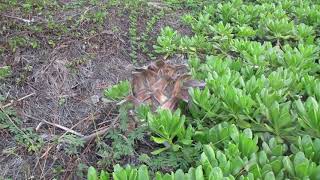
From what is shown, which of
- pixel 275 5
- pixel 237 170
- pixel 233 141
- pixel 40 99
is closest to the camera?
pixel 237 170

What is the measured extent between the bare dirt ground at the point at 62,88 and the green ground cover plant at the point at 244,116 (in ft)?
1.19

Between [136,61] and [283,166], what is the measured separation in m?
1.86

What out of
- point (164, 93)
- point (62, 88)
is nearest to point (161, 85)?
point (164, 93)

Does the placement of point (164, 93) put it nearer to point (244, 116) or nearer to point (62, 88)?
point (244, 116)

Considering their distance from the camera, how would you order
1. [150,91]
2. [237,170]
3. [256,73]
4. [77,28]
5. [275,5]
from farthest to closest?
[275,5] → [77,28] → [256,73] → [150,91] → [237,170]

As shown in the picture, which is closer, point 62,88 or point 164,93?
point 164,93

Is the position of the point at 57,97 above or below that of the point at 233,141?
below

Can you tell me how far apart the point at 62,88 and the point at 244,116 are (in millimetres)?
1394

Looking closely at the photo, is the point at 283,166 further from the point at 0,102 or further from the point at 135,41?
the point at 135,41

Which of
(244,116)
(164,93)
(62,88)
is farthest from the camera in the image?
(62,88)

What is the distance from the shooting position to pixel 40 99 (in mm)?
2840

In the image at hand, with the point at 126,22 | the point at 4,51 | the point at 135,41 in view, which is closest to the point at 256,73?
the point at 135,41

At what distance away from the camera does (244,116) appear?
2.15 metres

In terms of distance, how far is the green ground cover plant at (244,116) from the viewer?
1.74 metres
